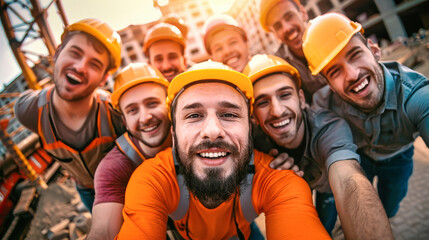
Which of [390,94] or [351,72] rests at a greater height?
[351,72]

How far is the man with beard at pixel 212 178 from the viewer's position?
1615 millimetres

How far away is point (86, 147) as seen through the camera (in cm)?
283

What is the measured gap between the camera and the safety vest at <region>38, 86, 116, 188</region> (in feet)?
9.39

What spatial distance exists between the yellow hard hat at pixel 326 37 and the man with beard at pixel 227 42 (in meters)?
1.62

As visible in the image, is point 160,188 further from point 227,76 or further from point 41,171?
point 41,171

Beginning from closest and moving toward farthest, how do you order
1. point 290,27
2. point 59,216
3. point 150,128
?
1. point 150,128
2. point 290,27
3. point 59,216

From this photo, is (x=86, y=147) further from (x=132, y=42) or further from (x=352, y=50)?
(x=132, y=42)

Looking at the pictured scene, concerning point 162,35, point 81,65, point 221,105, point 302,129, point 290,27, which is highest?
point 162,35

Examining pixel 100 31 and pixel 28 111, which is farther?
pixel 28 111

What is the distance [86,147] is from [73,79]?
100cm

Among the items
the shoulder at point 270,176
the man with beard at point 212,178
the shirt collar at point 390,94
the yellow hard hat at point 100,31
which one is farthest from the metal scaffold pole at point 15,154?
the shirt collar at point 390,94

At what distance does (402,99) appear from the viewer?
2.10 metres

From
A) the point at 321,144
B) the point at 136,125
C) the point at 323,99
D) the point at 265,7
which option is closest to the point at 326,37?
the point at 323,99

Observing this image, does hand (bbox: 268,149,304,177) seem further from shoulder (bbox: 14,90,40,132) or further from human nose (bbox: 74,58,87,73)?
shoulder (bbox: 14,90,40,132)
